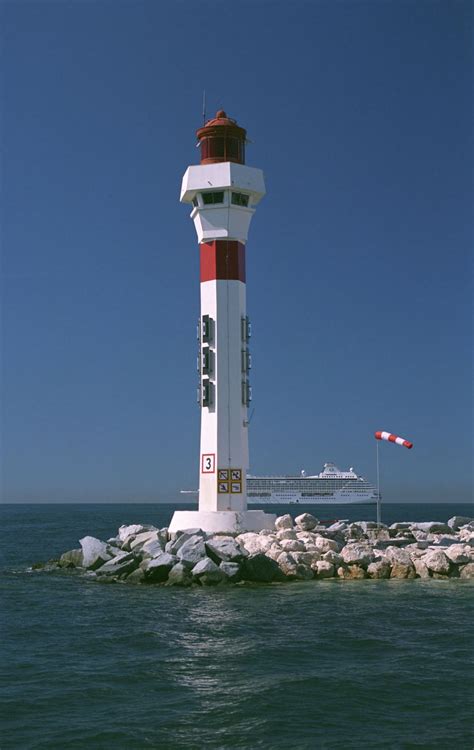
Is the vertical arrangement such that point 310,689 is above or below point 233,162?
Answer: below

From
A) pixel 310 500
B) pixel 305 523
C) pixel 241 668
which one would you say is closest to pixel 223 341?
pixel 305 523

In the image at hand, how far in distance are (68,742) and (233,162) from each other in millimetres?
24385

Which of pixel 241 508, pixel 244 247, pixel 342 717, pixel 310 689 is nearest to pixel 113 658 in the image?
pixel 310 689

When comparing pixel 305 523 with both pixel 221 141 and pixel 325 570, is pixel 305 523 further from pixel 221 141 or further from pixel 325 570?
pixel 221 141

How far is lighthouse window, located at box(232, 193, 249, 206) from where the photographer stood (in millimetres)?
31078

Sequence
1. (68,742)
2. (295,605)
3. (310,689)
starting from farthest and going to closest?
(295,605) < (310,689) < (68,742)

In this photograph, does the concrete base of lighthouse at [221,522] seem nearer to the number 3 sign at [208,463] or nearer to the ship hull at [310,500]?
the number 3 sign at [208,463]

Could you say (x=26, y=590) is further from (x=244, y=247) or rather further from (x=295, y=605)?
(x=244, y=247)

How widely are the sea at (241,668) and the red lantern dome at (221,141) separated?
54.2 ft

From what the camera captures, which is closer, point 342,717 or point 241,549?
point 342,717

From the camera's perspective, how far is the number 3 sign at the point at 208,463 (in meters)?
30.0

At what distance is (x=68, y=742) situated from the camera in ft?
36.1

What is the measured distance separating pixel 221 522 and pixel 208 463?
225cm

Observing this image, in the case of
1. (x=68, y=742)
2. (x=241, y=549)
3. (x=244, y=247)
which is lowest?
(x=68, y=742)
